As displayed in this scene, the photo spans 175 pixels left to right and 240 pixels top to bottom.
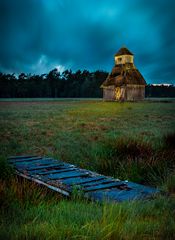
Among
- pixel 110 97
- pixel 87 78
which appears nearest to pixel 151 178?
pixel 110 97

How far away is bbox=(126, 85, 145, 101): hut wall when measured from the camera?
52641mm

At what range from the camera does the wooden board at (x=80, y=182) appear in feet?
13.8

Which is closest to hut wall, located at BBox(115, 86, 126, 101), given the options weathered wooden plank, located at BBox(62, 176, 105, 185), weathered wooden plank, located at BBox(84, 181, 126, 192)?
weathered wooden plank, located at BBox(62, 176, 105, 185)

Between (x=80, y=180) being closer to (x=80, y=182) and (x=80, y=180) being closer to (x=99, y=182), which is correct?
(x=80, y=182)

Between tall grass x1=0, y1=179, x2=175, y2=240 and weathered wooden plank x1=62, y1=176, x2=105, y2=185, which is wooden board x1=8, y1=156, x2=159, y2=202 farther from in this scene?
tall grass x1=0, y1=179, x2=175, y2=240

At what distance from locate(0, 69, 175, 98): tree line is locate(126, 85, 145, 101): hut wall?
156 feet

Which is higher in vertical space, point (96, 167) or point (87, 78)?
point (87, 78)

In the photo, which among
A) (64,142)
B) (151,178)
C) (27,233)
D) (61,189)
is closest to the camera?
(27,233)

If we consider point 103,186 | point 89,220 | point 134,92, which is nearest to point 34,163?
point 103,186

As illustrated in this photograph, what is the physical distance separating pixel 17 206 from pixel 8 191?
1.57 feet

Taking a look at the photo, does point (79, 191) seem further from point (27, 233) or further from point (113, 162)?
point (113, 162)

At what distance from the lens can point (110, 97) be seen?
5453 centimetres

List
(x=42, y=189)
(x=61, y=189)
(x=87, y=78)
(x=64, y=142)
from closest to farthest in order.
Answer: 1. (x=61, y=189)
2. (x=42, y=189)
3. (x=64, y=142)
4. (x=87, y=78)

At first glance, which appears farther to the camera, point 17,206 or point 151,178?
point 151,178
